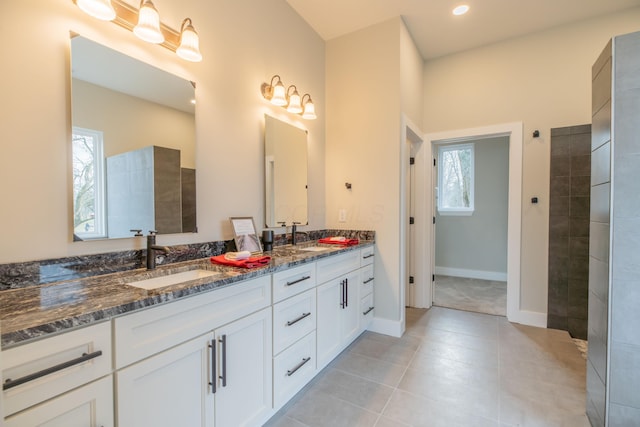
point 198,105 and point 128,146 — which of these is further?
point 198,105

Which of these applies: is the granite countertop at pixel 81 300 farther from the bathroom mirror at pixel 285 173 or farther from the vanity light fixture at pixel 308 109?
the vanity light fixture at pixel 308 109

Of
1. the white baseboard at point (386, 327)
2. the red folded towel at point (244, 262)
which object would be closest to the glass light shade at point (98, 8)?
the red folded towel at point (244, 262)

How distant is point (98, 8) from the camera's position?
51.5 inches

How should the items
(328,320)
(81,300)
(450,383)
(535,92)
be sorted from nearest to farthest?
(81,300)
(450,383)
(328,320)
(535,92)

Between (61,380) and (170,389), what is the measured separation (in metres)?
0.39

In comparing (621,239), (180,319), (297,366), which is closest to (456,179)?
(621,239)

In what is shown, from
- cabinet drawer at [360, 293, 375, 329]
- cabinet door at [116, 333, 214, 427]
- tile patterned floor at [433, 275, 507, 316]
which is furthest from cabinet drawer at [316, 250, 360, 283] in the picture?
tile patterned floor at [433, 275, 507, 316]

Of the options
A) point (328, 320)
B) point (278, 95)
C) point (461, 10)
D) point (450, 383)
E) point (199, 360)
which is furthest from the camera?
point (461, 10)

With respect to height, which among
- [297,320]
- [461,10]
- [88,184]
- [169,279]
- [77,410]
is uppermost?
[461,10]

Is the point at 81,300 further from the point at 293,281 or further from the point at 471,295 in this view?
the point at 471,295

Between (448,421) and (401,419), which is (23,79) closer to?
(401,419)

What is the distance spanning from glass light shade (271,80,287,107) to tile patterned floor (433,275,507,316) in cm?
310

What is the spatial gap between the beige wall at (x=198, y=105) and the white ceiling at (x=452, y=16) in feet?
0.88

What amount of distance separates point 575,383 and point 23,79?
3.58m
